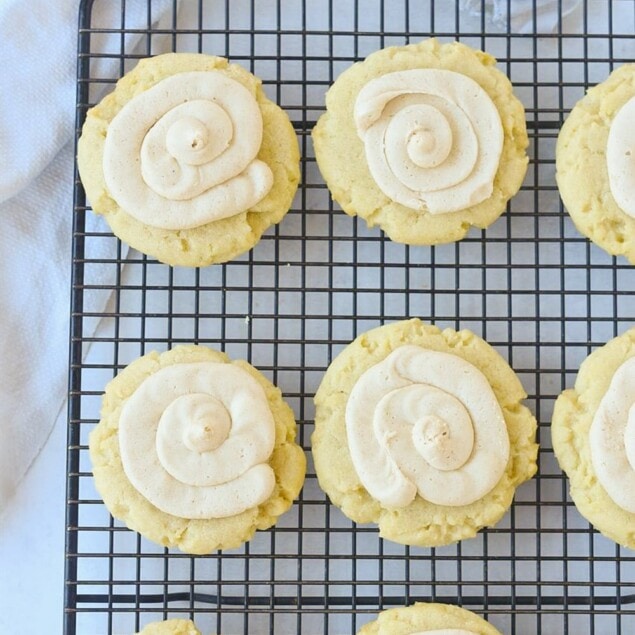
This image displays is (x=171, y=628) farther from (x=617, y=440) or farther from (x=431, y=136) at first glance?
(x=431, y=136)

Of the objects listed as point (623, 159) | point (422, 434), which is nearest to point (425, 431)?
point (422, 434)

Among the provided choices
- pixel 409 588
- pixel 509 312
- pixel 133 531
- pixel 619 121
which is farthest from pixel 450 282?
pixel 133 531

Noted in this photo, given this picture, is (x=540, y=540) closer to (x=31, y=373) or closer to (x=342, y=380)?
(x=342, y=380)

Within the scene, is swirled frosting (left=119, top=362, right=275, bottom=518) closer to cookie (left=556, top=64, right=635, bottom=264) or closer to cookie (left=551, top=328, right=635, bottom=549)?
cookie (left=551, top=328, right=635, bottom=549)

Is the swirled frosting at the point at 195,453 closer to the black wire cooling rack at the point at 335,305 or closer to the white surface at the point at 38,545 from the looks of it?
the black wire cooling rack at the point at 335,305

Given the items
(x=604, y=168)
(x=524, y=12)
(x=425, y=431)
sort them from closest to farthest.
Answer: (x=425, y=431), (x=604, y=168), (x=524, y=12)

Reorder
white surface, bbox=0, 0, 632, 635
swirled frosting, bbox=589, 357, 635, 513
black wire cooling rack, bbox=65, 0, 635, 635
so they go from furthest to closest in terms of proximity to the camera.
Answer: white surface, bbox=0, 0, 632, 635 → black wire cooling rack, bbox=65, 0, 635, 635 → swirled frosting, bbox=589, 357, 635, 513

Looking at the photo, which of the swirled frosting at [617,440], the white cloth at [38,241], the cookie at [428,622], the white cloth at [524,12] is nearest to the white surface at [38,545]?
the white cloth at [38,241]

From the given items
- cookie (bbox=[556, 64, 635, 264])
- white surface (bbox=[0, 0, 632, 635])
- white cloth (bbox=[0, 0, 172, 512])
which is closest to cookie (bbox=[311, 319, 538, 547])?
white surface (bbox=[0, 0, 632, 635])
